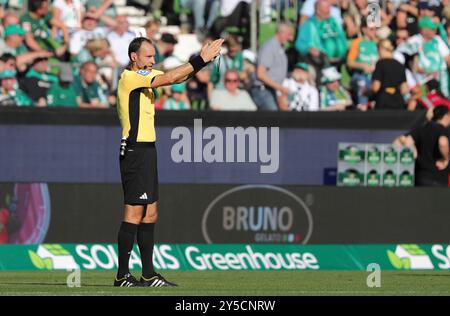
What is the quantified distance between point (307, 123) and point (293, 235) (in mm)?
1458

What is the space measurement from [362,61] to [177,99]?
10.1 feet

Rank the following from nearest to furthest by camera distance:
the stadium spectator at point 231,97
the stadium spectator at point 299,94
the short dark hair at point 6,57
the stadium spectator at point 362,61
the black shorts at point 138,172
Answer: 1. the black shorts at point 138,172
2. the short dark hair at point 6,57
3. the stadium spectator at point 231,97
4. the stadium spectator at point 299,94
5. the stadium spectator at point 362,61

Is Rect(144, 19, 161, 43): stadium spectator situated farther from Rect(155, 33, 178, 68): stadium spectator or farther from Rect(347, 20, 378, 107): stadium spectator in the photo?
Rect(347, 20, 378, 107): stadium spectator

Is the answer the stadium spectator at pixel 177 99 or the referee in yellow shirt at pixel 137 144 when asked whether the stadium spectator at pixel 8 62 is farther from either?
the referee in yellow shirt at pixel 137 144

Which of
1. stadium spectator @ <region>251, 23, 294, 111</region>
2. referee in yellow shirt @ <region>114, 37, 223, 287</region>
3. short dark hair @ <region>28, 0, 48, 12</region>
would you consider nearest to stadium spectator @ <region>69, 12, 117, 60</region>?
short dark hair @ <region>28, 0, 48, 12</region>

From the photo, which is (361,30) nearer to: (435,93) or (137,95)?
(435,93)

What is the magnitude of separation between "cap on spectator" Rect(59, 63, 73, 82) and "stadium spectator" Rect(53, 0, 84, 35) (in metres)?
1.08

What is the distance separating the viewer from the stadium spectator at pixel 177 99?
58.6 feet

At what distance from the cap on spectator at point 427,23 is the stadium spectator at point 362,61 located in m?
0.96

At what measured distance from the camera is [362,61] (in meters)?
19.3

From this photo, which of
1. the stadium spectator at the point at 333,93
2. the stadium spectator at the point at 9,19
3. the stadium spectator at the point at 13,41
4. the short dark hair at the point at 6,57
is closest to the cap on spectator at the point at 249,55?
the stadium spectator at the point at 333,93

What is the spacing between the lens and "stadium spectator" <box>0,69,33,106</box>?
673 inches

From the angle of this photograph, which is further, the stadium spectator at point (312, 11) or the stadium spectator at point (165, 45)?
the stadium spectator at point (312, 11)

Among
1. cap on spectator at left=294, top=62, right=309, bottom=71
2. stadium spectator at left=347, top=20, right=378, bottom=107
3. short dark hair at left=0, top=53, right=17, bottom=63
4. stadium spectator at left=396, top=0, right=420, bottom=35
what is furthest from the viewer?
stadium spectator at left=396, top=0, right=420, bottom=35
